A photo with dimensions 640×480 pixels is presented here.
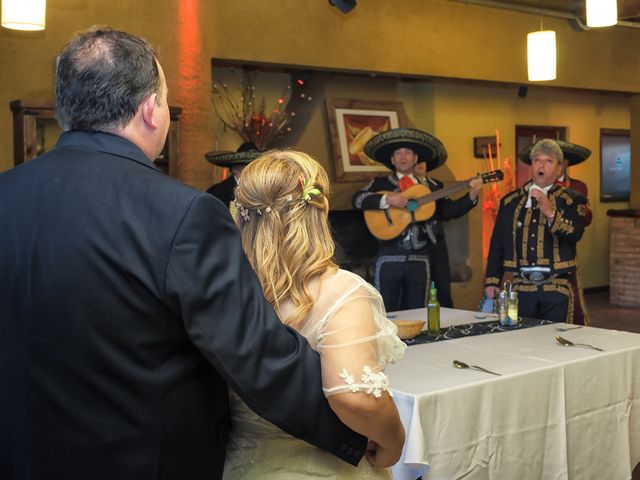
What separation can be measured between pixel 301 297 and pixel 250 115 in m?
6.04

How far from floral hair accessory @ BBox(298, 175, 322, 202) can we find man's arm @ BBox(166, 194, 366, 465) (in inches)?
15.0

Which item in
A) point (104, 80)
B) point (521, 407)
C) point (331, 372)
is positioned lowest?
point (521, 407)

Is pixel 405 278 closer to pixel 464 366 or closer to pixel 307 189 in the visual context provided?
pixel 464 366

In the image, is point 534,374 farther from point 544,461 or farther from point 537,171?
point 537,171

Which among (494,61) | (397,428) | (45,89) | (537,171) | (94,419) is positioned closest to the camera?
(94,419)

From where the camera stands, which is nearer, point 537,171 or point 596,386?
point 596,386

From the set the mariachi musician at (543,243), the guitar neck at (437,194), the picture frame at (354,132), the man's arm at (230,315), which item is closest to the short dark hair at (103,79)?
the man's arm at (230,315)

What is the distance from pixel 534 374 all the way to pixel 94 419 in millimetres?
1905

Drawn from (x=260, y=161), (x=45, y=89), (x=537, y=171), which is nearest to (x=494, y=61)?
(x=537, y=171)

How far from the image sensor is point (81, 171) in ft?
4.41

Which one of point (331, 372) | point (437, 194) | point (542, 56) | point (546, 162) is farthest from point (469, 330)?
point (542, 56)

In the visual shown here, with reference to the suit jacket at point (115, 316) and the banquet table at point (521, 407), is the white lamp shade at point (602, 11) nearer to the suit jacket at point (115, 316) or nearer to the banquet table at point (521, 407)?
the banquet table at point (521, 407)

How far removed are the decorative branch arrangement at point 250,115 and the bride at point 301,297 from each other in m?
A: 5.69

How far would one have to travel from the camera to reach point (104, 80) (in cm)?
138
